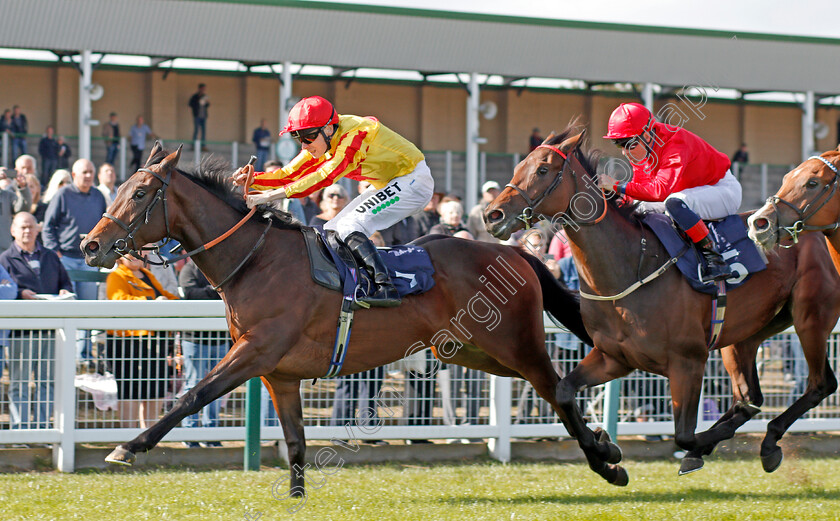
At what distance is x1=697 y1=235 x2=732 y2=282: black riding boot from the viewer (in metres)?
4.68

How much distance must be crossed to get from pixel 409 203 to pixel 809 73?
18.5 metres

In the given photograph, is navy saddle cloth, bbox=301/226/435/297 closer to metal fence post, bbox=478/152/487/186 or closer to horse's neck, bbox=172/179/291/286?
horse's neck, bbox=172/179/291/286

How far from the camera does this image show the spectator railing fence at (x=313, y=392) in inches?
221

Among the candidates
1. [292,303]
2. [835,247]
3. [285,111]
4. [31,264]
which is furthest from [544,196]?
[285,111]

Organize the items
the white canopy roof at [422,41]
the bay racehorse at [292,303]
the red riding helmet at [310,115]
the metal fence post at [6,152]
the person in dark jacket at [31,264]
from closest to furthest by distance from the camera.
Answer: the bay racehorse at [292,303] → the red riding helmet at [310,115] → the person in dark jacket at [31,264] → the metal fence post at [6,152] → the white canopy roof at [422,41]

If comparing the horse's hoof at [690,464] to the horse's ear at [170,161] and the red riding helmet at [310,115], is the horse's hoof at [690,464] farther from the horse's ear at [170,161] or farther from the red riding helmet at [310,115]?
the horse's ear at [170,161]

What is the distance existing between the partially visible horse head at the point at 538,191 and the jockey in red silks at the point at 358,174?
77 cm

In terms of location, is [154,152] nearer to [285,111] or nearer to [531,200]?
[531,200]

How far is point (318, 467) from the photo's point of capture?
19.3 feet

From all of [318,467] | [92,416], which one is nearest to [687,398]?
[318,467]

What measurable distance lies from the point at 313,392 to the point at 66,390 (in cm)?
145

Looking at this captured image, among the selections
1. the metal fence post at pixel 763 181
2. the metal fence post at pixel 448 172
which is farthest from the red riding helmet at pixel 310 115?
the metal fence post at pixel 763 181

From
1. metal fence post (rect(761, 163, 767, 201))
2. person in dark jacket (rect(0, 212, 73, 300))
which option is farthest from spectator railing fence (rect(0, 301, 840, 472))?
metal fence post (rect(761, 163, 767, 201))

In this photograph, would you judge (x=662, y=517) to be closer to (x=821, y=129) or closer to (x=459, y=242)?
(x=459, y=242)
